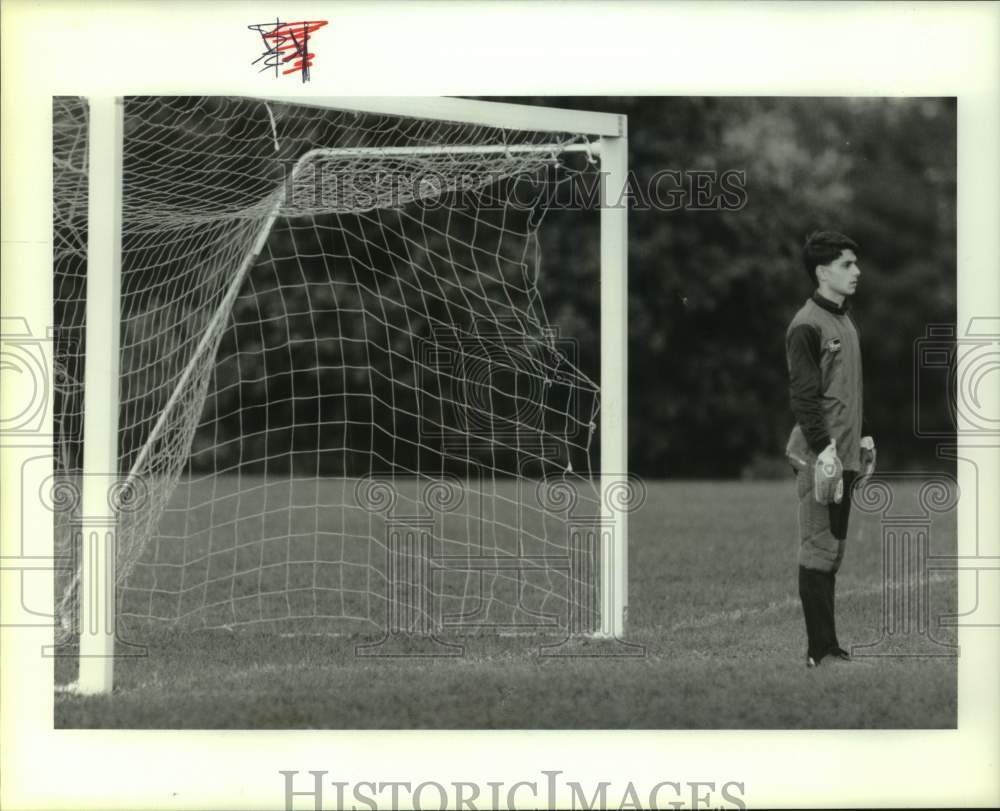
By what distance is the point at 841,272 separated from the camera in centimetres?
511

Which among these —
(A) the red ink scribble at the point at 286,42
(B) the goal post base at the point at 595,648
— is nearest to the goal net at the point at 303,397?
(B) the goal post base at the point at 595,648

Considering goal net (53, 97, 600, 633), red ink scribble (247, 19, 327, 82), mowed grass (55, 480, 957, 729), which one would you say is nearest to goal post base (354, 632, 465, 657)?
mowed grass (55, 480, 957, 729)

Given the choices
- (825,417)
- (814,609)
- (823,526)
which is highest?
(825,417)

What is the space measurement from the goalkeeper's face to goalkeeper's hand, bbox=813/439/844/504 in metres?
0.60

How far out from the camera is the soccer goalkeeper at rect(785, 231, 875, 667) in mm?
5000

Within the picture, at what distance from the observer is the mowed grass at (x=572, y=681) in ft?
15.0

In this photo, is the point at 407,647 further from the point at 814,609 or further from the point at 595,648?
the point at 814,609

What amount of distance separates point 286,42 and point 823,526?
2.65m

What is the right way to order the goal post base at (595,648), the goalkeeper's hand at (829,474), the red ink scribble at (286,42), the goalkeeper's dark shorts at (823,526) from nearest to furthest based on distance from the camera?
the red ink scribble at (286,42)
the goalkeeper's hand at (829,474)
the goalkeeper's dark shorts at (823,526)
the goal post base at (595,648)

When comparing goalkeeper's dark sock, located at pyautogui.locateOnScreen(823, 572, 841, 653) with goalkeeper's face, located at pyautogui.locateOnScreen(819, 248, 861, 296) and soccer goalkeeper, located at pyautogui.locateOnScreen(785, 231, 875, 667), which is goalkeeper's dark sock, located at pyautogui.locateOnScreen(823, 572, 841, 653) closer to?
soccer goalkeeper, located at pyautogui.locateOnScreen(785, 231, 875, 667)

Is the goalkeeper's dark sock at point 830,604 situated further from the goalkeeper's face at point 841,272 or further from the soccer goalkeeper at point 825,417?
the goalkeeper's face at point 841,272

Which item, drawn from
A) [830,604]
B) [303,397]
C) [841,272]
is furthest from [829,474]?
[303,397]

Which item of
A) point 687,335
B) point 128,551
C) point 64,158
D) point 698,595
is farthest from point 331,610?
point 687,335

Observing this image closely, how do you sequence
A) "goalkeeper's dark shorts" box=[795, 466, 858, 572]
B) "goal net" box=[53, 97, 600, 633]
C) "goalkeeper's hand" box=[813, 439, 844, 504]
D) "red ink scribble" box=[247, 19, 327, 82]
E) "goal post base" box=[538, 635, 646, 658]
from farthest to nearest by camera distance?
1. "goal net" box=[53, 97, 600, 633]
2. "goal post base" box=[538, 635, 646, 658]
3. "goalkeeper's dark shorts" box=[795, 466, 858, 572]
4. "goalkeeper's hand" box=[813, 439, 844, 504]
5. "red ink scribble" box=[247, 19, 327, 82]
